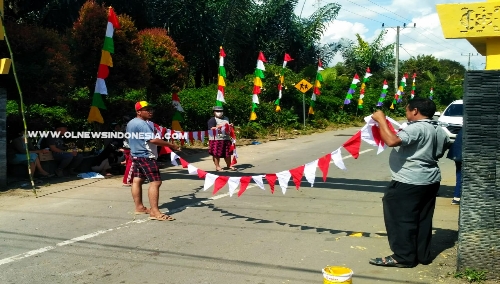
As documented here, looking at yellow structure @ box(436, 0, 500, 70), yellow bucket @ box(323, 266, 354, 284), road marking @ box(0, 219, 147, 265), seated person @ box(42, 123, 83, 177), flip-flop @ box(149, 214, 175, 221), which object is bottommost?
road marking @ box(0, 219, 147, 265)

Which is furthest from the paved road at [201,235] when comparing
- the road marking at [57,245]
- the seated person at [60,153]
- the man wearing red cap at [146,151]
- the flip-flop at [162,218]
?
the seated person at [60,153]

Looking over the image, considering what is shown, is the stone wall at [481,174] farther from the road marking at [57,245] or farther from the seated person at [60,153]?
the seated person at [60,153]

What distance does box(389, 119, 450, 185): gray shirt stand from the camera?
571cm

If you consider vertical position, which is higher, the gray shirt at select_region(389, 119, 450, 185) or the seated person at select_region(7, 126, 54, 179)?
the gray shirt at select_region(389, 119, 450, 185)

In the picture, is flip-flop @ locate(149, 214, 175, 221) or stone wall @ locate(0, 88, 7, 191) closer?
flip-flop @ locate(149, 214, 175, 221)

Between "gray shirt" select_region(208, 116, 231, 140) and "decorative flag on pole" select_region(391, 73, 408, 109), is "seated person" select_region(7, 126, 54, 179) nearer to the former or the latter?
"gray shirt" select_region(208, 116, 231, 140)

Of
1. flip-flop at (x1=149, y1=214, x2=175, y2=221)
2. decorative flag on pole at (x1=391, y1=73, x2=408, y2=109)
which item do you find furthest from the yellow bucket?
decorative flag on pole at (x1=391, y1=73, x2=408, y2=109)

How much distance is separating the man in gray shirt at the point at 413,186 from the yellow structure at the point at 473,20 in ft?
2.69

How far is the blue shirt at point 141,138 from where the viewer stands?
25.8ft

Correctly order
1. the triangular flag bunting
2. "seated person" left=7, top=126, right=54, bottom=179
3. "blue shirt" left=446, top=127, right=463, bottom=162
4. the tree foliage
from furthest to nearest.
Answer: the tree foliage → "seated person" left=7, top=126, right=54, bottom=179 → "blue shirt" left=446, top=127, right=463, bottom=162 → the triangular flag bunting

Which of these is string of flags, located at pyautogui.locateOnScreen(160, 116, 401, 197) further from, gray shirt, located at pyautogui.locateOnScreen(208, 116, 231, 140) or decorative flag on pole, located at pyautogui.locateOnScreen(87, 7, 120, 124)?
decorative flag on pole, located at pyautogui.locateOnScreen(87, 7, 120, 124)

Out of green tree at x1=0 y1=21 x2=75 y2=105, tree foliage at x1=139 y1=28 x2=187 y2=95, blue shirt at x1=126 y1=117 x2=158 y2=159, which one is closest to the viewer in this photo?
blue shirt at x1=126 y1=117 x2=158 y2=159

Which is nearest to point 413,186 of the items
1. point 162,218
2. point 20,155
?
point 162,218

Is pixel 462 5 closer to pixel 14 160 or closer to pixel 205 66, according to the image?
pixel 14 160
